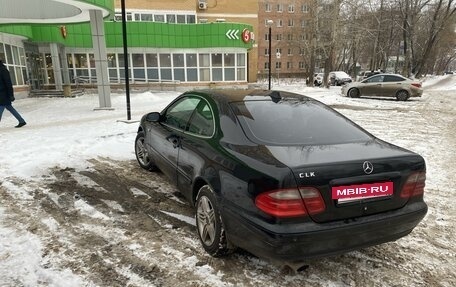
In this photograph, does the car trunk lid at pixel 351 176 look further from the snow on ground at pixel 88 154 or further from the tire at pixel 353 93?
the tire at pixel 353 93

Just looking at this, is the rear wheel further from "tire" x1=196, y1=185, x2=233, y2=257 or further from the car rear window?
"tire" x1=196, y1=185, x2=233, y2=257

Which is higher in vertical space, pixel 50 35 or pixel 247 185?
pixel 50 35

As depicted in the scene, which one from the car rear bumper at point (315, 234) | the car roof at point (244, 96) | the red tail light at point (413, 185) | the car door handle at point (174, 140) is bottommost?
the car rear bumper at point (315, 234)

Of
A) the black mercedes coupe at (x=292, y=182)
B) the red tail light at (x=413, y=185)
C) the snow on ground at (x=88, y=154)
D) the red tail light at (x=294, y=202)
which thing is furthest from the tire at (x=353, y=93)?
the red tail light at (x=294, y=202)

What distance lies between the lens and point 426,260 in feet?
10.5

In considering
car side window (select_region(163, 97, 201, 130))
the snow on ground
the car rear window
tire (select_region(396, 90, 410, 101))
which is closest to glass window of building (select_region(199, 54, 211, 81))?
the snow on ground

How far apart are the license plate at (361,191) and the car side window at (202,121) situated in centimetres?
140

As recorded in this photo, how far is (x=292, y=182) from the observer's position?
242cm

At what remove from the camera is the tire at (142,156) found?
5.57 m

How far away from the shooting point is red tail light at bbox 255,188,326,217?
243 cm

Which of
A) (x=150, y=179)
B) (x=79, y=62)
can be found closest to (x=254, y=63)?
(x=79, y=62)

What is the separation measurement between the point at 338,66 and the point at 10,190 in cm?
5908

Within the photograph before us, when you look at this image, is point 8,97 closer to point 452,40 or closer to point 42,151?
point 42,151

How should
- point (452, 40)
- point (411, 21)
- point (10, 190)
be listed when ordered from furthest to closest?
point (452, 40), point (411, 21), point (10, 190)
